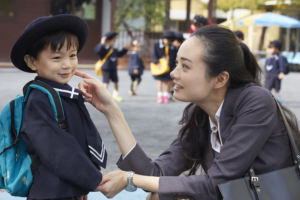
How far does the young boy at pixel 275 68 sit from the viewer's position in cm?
920

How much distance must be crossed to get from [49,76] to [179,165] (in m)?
0.94

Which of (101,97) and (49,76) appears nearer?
(49,76)

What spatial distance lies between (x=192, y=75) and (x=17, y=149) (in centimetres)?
96

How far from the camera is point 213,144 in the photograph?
7.45 ft

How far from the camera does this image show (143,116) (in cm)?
697

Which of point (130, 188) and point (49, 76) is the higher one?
point (49, 76)

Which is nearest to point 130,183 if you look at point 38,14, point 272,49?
point 272,49

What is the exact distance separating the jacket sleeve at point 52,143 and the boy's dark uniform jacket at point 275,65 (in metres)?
8.01

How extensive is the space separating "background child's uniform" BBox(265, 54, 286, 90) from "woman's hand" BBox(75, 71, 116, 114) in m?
7.55

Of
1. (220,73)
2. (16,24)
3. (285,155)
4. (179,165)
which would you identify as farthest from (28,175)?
(16,24)

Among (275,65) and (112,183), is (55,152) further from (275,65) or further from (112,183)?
(275,65)

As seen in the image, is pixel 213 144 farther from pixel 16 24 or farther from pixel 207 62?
pixel 16 24

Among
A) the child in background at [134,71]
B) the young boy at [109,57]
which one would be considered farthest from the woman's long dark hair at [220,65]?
the child in background at [134,71]

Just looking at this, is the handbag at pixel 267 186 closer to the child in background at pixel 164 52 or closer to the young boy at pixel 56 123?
the young boy at pixel 56 123
